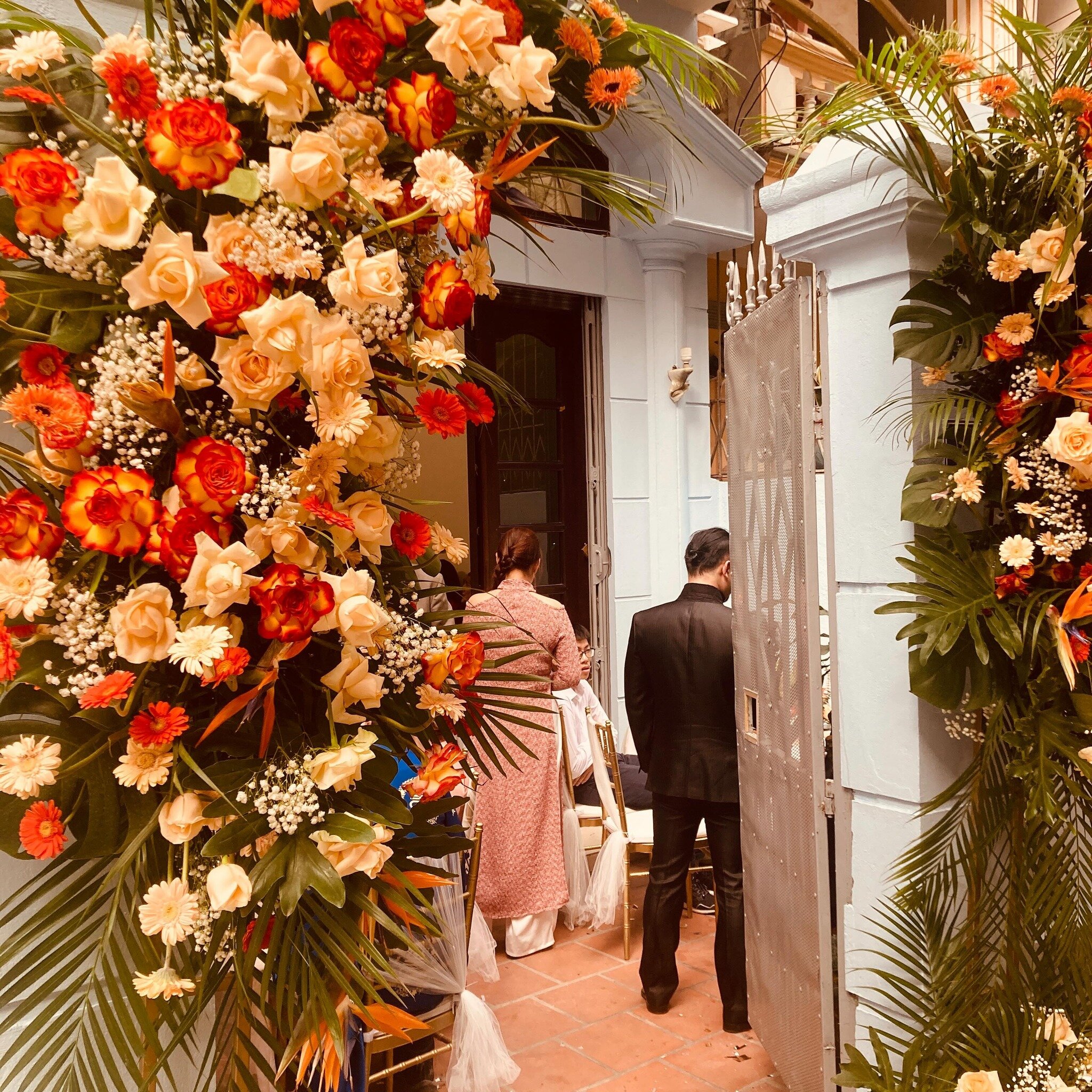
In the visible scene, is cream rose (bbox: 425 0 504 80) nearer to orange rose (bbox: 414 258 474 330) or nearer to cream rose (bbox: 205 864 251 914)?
orange rose (bbox: 414 258 474 330)

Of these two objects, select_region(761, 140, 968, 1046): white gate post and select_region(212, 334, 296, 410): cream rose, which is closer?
select_region(212, 334, 296, 410): cream rose

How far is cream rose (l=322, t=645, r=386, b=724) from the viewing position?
2.96 ft

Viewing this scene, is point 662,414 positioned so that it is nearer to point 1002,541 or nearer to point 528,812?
point 528,812

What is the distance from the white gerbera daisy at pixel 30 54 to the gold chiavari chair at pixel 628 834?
3.76m

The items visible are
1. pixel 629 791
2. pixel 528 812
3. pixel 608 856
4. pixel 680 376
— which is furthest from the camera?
pixel 680 376

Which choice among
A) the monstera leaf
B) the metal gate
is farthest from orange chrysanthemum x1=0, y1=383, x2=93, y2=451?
the metal gate

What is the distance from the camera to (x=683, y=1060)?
340 centimetres

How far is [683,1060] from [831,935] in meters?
1.18

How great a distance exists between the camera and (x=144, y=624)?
80cm

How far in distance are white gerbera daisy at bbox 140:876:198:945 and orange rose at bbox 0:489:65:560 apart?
1.05 feet

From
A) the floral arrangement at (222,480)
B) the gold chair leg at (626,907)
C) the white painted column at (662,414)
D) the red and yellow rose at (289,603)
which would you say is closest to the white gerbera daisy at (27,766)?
the floral arrangement at (222,480)

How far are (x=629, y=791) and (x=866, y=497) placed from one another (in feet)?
9.10

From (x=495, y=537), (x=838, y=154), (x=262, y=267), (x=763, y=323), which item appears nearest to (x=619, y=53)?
(x=262, y=267)

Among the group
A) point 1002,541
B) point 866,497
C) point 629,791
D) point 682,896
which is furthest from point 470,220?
point 629,791
